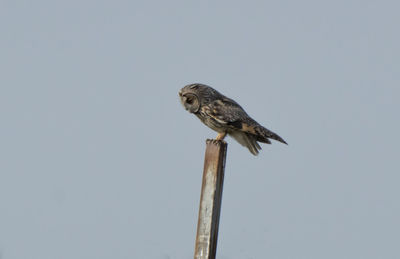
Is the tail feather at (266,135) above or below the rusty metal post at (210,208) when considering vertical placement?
above

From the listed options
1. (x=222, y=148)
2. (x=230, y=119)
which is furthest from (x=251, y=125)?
(x=222, y=148)

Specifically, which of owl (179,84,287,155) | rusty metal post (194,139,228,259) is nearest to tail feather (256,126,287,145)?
owl (179,84,287,155)

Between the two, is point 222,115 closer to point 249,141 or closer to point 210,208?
point 249,141

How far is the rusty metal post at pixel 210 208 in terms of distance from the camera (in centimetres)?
684

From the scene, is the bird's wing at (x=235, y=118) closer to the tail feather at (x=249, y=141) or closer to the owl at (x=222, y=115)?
the owl at (x=222, y=115)

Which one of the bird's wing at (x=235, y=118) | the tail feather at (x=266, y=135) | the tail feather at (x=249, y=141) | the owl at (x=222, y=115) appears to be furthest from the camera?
the tail feather at (x=249, y=141)

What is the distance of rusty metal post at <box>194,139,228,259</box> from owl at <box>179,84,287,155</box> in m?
5.24

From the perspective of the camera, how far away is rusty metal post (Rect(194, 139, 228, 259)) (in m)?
6.84

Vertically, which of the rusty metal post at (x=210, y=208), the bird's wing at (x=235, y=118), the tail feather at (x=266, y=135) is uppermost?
the bird's wing at (x=235, y=118)

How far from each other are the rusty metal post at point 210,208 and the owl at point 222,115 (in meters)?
5.24

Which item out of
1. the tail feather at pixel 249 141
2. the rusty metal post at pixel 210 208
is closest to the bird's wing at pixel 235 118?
the tail feather at pixel 249 141

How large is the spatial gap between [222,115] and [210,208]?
236 inches

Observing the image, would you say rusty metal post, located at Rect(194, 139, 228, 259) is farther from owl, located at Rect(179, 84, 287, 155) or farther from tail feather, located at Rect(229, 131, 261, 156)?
tail feather, located at Rect(229, 131, 261, 156)

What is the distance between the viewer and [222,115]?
→ 12.8m
